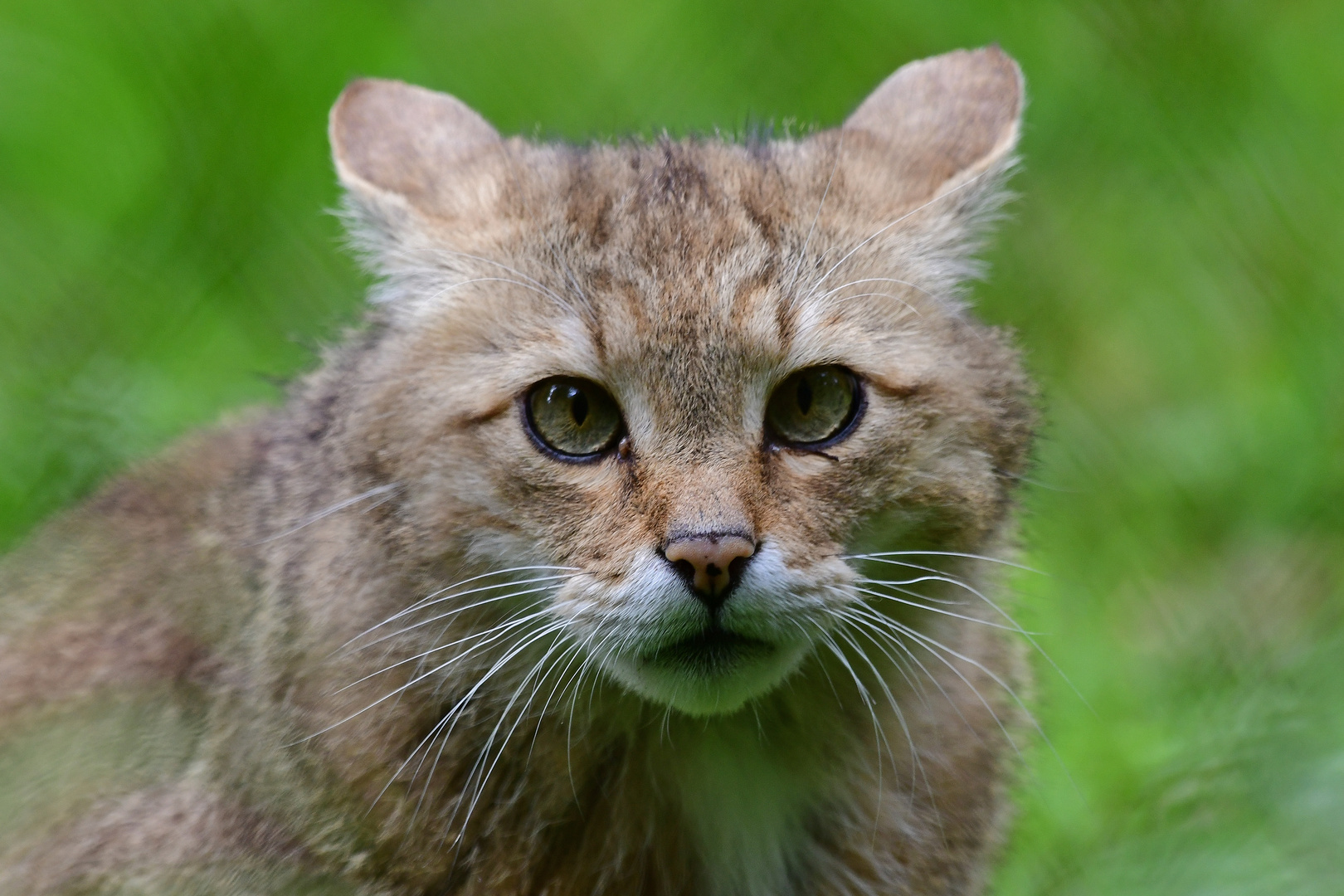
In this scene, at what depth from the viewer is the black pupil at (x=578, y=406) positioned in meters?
3.30

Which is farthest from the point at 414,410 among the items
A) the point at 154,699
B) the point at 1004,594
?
the point at 1004,594

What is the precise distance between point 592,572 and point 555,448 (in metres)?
0.33

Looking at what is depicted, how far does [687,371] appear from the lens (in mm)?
3213

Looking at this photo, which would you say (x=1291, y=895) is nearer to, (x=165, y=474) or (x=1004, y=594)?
(x=1004, y=594)

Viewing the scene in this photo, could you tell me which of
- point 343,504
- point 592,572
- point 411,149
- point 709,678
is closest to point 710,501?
point 592,572

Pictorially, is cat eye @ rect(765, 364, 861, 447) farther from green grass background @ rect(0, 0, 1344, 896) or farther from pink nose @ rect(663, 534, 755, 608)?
green grass background @ rect(0, 0, 1344, 896)

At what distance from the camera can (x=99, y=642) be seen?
3.90 meters

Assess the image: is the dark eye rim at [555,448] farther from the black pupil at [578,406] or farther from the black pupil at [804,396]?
the black pupil at [804,396]

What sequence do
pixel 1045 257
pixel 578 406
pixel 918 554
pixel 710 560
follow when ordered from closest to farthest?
pixel 710 560 → pixel 578 406 → pixel 918 554 → pixel 1045 257

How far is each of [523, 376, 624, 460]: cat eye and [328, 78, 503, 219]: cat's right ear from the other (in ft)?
1.95

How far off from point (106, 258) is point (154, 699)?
5.63 feet

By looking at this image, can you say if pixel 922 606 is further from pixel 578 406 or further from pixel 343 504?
pixel 343 504

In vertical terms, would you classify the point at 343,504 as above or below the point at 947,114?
below

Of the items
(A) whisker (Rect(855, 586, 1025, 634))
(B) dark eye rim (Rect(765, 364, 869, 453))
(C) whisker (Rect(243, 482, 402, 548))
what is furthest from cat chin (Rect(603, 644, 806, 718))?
(C) whisker (Rect(243, 482, 402, 548))
